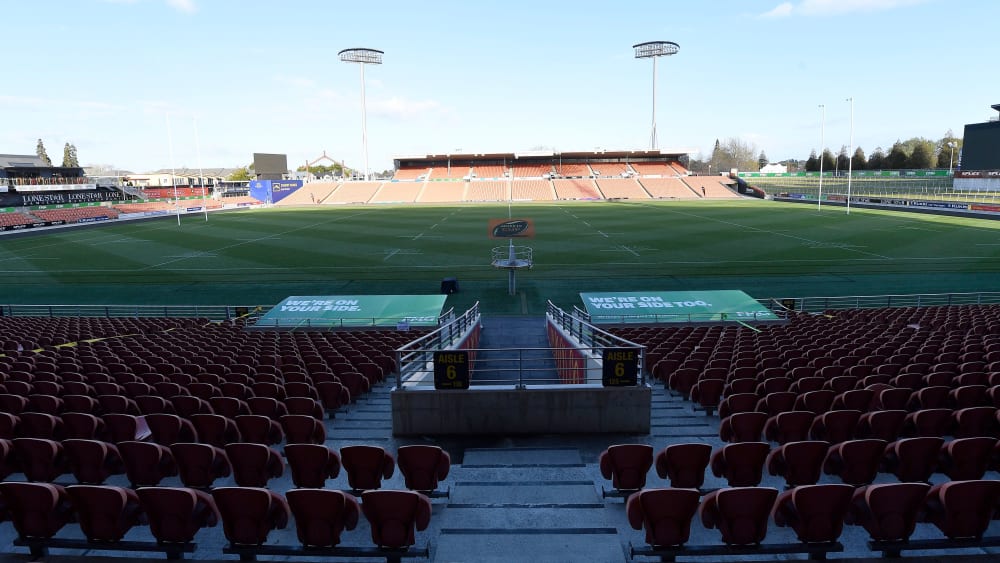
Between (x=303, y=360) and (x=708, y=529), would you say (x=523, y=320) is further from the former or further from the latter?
(x=708, y=529)

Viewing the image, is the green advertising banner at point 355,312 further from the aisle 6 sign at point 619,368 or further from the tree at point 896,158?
the tree at point 896,158

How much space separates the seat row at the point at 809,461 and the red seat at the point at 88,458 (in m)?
5.06

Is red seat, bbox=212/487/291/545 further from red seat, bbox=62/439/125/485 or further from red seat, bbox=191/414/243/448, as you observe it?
red seat, bbox=191/414/243/448

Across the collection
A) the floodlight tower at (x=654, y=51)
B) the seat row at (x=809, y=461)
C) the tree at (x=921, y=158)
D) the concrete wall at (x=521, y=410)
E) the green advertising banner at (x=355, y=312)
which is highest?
the floodlight tower at (x=654, y=51)

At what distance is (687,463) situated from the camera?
18.2 feet

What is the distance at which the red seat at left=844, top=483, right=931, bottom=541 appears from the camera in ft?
14.5

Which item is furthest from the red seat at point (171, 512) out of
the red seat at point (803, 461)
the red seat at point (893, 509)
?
the red seat at point (893, 509)

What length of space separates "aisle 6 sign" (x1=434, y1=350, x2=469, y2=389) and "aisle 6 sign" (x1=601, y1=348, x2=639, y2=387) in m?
1.89

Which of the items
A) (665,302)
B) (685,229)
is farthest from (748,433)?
(685,229)

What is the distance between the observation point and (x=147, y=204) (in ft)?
285

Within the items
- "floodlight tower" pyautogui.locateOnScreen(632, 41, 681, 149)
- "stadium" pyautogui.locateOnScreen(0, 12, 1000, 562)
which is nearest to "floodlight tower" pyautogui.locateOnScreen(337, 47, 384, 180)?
"floodlight tower" pyautogui.locateOnScreen(632, 41, 681, 149)

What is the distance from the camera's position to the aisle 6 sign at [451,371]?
774 centimetres

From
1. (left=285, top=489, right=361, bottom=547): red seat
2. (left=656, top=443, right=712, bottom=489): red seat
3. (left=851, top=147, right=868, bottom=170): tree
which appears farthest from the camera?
(left=851, top=147, right=868, bottom=170): tree

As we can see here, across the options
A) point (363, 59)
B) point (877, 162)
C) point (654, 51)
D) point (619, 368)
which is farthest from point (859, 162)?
point (619, 368)
